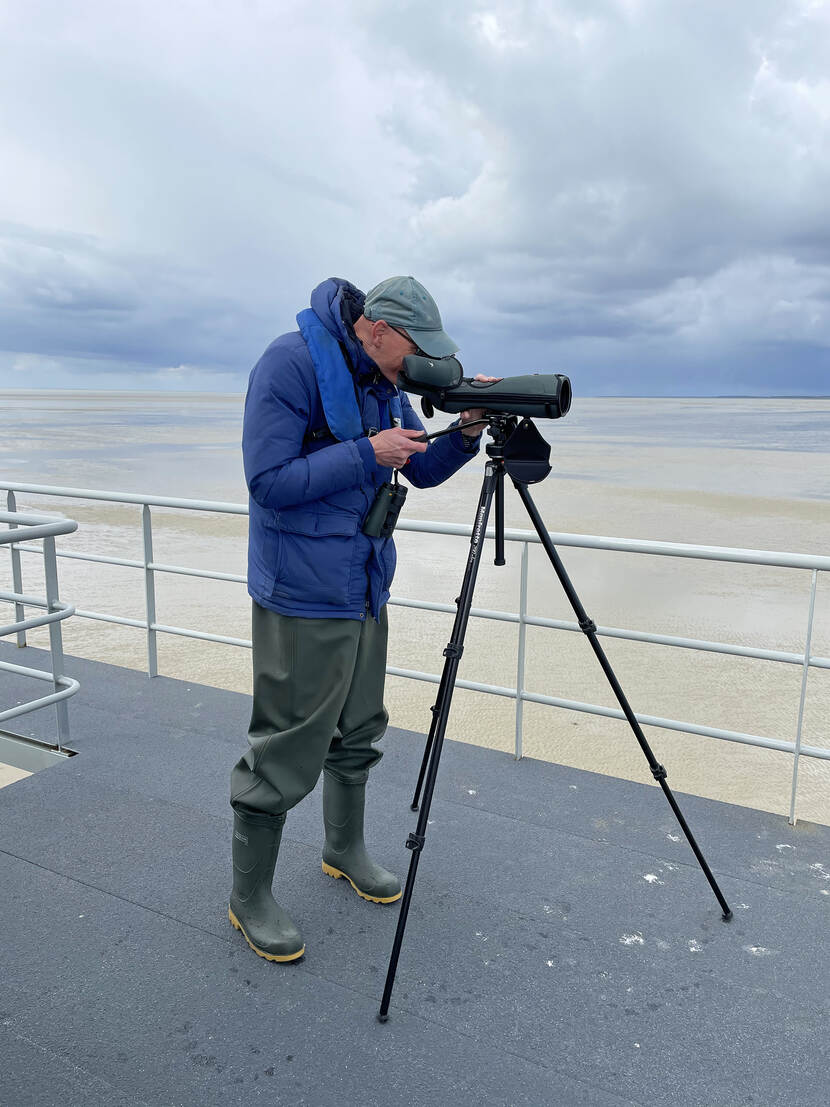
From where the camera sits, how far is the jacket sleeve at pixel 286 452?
71.7 inches

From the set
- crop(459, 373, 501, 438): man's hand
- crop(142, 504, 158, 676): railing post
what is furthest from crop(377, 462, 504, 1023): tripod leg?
crop(142, 504, 158, 676): railing post

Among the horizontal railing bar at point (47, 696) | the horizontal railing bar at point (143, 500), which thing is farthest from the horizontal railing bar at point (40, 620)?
the horizontal railing bar at point (143, 500)

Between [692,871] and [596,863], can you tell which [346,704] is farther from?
[692,871]

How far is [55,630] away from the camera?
3.22 metres

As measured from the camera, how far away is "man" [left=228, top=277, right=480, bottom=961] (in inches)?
72.5

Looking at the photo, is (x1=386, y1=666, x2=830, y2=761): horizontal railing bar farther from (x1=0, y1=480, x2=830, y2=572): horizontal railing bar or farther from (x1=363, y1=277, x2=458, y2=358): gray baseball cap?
(x1=363, y1=277, x2=458, y2=358): gray baseball cap

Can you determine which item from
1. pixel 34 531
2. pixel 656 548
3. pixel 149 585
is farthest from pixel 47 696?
pixel 656 548

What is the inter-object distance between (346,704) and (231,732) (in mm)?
1490

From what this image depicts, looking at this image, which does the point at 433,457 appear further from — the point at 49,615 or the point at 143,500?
the point at 143,500

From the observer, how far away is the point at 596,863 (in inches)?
101

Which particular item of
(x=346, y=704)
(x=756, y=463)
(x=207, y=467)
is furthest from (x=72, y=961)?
(x=756, y=463)

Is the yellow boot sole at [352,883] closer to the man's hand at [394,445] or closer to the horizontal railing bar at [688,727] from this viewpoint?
the horizontal railing bar at [688,727]

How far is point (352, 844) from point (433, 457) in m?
1.09

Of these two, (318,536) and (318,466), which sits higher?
(318,466)
